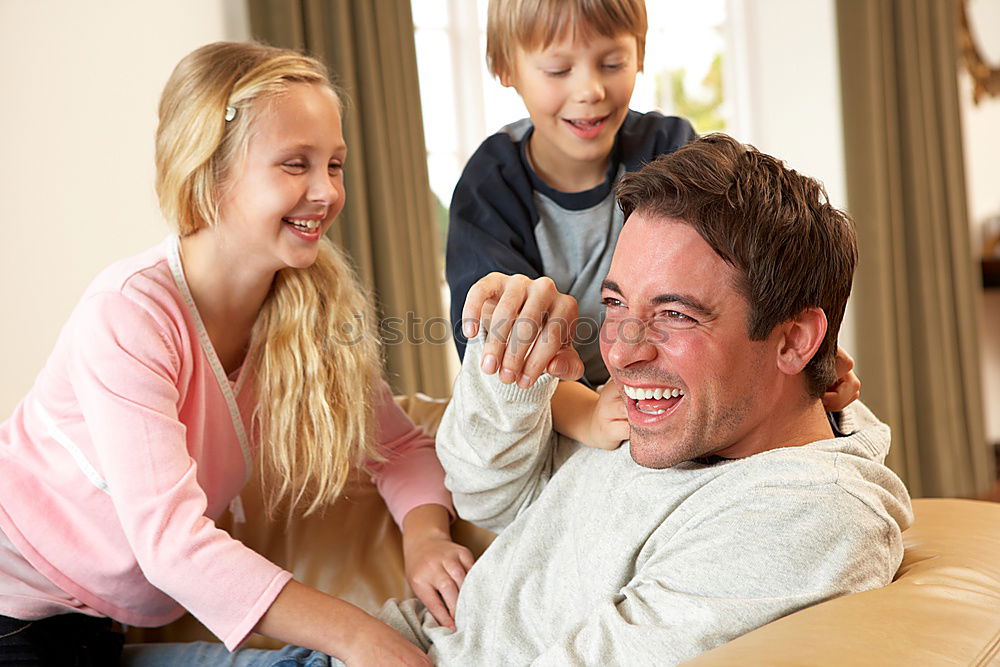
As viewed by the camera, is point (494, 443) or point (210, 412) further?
point (210, 412)

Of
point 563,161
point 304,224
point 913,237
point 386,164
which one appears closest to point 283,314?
point 304,224

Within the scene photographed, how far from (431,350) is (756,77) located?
2.13m

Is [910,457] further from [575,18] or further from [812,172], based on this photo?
[575,18]

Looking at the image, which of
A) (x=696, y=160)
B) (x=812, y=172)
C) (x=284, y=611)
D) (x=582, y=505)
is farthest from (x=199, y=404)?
(x=812, y=172)

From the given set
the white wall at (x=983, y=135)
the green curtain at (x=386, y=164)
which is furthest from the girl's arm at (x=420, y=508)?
the white wall at (x=983, y=135)

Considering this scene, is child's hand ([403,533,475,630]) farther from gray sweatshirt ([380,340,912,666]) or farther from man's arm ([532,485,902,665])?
man's arm ([532,485,902,665])

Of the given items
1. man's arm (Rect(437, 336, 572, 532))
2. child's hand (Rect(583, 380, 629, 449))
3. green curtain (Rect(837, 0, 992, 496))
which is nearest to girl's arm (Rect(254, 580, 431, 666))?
man's arm (Rect(437, 336, 572, 532))

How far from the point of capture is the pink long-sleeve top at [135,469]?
4.41 feet

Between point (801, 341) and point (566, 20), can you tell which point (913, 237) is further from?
point (801, 341)

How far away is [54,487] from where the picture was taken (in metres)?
1.50

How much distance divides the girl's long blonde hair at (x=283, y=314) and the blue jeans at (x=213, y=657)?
245 millimetres

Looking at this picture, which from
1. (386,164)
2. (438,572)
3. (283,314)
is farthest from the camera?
(386,164)

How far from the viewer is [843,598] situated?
A: 106cm

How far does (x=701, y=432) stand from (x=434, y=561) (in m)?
0.53
